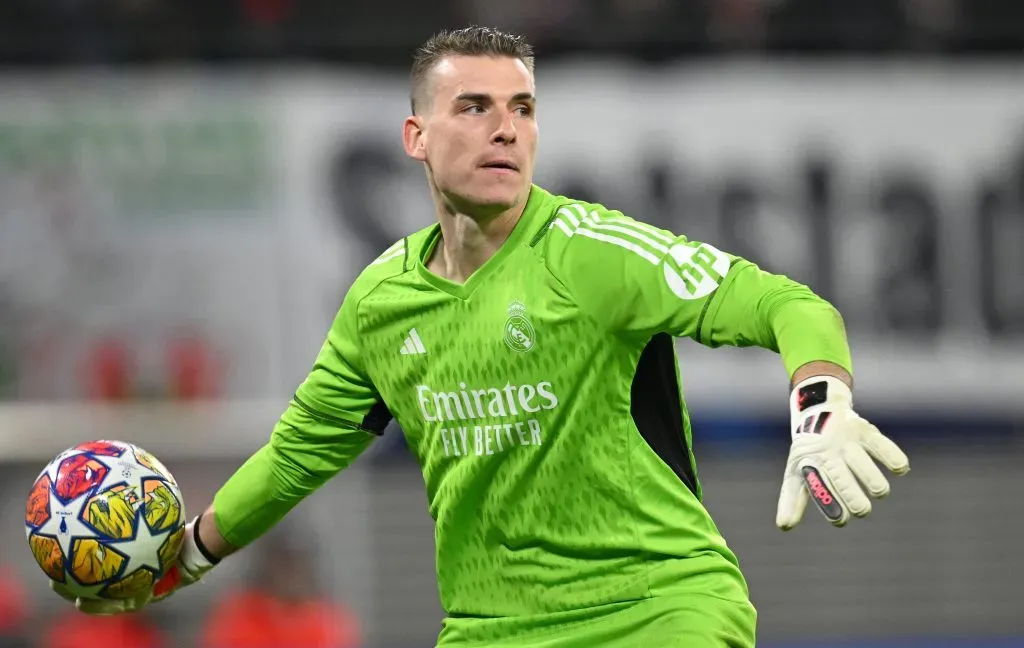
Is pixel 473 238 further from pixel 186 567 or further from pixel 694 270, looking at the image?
pixel 186 567

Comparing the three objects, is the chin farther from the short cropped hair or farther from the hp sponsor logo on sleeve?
the hp sponsor logo on sleeve

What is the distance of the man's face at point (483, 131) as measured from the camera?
4.56 meters

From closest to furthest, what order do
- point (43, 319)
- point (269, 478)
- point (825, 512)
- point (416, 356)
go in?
point (825, 512), point (416, 356), point (269, 478), point (43, 319)

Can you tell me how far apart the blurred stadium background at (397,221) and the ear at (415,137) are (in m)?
6.36

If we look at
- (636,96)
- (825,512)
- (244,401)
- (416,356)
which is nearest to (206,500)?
(244,401)

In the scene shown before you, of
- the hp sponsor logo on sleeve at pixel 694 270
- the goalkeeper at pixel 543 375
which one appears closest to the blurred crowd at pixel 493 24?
the goalkeeper at pixel 543 375

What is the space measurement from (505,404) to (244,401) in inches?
280

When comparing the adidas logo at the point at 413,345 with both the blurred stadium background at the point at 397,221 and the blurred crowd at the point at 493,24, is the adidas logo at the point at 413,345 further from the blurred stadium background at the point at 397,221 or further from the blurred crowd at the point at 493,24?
the blurred crowd at the point at 493,24

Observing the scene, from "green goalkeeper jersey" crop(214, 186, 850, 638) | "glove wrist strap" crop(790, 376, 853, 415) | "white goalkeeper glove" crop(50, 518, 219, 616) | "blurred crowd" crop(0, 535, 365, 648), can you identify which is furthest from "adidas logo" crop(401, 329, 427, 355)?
"blurred crowd" crop(0, 535, 365, 648)

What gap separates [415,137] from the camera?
4.95m

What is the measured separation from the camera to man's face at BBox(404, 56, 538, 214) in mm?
4562

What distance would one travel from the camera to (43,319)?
11.1 metres

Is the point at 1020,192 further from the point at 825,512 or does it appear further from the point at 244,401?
the point at 825,512

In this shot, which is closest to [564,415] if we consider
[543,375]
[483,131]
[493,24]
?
[543,375]
